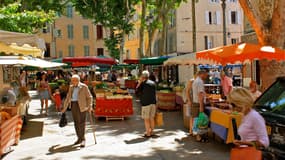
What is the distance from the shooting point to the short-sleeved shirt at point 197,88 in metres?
9.18

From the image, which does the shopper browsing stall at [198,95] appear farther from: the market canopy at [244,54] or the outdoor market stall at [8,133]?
the outdoor market stall at [8,133]

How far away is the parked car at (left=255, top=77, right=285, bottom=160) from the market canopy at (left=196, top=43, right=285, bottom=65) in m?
2.42

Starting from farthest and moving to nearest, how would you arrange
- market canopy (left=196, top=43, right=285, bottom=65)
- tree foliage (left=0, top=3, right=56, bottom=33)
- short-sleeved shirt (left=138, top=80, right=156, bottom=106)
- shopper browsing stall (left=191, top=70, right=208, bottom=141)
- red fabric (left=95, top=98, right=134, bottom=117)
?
tree foliage (left=0, top=3, right=56, bottom=33) → red fabric (left=95, top=98, right=134, bottom=117) → short-sleeved shirt (left=138, top=80, right=156, bottom=106) → shopper browsing stall (left=191, top=70, right=208, bottom=141) → market canopy (left=196, top=43, right=285, bottom=65)

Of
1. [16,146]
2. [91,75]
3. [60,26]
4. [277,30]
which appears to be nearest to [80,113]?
[16,146]

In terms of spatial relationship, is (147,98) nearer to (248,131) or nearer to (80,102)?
(80,102)

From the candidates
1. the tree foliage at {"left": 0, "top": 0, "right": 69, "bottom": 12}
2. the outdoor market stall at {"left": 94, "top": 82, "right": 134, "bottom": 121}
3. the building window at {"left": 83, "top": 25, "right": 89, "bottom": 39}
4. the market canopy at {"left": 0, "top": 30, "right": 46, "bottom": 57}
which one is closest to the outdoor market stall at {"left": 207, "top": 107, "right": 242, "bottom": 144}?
the outdoor market stall at {"left": 94, "top": 82, "right": 134, "bottom": 121}

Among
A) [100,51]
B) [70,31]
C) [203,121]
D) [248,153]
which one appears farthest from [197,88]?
[100,51]

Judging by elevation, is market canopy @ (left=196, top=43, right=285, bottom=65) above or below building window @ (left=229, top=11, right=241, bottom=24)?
below

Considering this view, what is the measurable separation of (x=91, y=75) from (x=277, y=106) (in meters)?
15.5

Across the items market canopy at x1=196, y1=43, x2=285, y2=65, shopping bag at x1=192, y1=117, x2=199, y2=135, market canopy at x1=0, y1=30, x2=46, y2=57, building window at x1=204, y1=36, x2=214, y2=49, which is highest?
building window at x1=204, y1=36, x2=214, y2=49

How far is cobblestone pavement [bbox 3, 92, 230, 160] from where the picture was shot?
25.5 feet

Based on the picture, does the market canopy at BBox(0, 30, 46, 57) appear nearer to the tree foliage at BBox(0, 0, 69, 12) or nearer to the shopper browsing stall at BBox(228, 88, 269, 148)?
the shopper browsing stall at BBox(228, 88, 269, 148)

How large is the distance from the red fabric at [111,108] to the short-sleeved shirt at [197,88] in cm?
412

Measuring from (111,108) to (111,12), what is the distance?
1686cm
